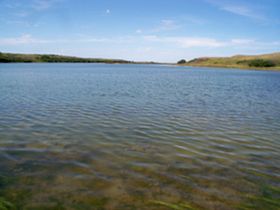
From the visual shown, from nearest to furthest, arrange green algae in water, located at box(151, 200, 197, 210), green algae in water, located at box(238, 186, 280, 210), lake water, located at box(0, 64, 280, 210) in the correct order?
green algae in water, located at box(151, 200, 197, 210), green algae in water, located at box(238, 186, 280, 210), lake water, located at box(0, 64, 280, 210)

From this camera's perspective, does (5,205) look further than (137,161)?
No

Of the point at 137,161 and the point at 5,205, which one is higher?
the point at 5,205

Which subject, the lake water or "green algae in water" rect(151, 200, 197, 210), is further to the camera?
the lake water

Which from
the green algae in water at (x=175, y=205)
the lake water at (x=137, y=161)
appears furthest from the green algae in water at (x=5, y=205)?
the green algae in water at (x=175, y=205)

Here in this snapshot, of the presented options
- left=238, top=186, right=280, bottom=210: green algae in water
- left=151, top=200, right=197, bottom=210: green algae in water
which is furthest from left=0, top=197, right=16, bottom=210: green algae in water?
left=238, top=186, right=280, bottom=210: green algae in water

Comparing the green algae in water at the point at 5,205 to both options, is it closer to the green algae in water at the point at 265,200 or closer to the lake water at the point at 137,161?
the lake water at the point at 137,161

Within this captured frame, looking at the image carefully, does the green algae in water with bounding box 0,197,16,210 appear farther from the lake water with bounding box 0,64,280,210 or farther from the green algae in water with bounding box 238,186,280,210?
the green algae in water with bounding box 238,186,280,210

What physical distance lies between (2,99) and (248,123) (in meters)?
19.8

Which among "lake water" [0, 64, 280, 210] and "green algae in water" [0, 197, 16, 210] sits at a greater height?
"green algae in water" [0, 197, 16, 210]

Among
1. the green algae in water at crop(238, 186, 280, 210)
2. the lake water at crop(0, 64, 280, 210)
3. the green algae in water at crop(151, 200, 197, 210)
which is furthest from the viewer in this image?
the lake water at crop(0, 64, 280, 210)

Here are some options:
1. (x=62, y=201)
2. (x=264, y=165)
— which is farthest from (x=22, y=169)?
(x=264, y=165)

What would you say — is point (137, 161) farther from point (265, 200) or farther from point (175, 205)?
point (265, 200)

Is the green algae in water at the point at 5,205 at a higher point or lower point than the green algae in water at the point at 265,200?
higher

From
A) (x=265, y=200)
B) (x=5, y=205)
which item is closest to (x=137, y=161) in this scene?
(x=265, y=200)
